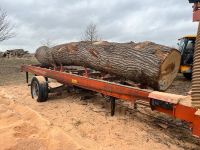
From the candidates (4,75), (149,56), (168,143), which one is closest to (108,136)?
(168,143)

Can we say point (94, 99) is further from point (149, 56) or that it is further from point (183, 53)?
point (183, 53)

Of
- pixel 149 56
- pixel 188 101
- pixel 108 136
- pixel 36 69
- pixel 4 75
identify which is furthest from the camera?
pixel 4 75

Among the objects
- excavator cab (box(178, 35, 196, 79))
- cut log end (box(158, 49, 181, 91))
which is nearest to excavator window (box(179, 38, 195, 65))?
excavator cab (box(178, 35, 196, 79))

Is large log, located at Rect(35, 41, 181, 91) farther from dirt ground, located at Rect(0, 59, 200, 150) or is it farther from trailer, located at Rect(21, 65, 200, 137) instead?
dirt ground, located at Rect(0, 59, 200, 150)

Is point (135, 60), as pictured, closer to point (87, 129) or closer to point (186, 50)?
point (87, 129)

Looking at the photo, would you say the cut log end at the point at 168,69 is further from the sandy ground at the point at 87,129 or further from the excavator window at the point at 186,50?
the excavator window at the point at 186,50

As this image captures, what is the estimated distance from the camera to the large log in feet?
20.3

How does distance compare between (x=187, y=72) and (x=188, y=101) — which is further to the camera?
(x=187, y=72)

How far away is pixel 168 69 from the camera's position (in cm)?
638

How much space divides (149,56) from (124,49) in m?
0.85

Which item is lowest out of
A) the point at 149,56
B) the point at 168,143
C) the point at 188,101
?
the point at 168,143

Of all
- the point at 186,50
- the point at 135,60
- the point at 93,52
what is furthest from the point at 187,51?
the point at 135,60

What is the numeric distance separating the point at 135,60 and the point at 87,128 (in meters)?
1.68

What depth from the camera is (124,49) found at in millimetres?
7000
